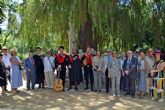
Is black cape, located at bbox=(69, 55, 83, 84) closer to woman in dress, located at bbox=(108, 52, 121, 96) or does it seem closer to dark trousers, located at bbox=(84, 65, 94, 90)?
dark trousers, located at bbox=(84, 65, 94, 90)

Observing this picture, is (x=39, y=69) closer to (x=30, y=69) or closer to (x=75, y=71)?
(x=30, y=69)

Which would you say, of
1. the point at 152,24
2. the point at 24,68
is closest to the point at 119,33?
the point at 152,24

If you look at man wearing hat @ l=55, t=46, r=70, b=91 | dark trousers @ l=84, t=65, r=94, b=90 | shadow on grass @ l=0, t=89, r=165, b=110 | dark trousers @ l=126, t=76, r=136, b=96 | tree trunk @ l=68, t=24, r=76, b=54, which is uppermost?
tree trunk @ l=68, t=24, r=76, b=54

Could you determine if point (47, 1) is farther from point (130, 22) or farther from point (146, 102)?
point (146, 102)

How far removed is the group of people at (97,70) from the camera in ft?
48.8

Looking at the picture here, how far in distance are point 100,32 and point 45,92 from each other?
439 cm

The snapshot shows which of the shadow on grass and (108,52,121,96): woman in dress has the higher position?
(108,52,121,96): woman in dress

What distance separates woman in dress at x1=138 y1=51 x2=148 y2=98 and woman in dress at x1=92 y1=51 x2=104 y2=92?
1.51 m

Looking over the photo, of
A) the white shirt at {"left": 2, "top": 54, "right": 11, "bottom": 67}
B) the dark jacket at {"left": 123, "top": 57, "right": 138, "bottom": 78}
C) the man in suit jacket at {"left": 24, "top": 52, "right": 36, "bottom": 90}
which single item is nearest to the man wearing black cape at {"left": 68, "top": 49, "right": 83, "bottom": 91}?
the man in suit jacket at {"left": 24, "top": 52, "right": 36, "bottom": 90}

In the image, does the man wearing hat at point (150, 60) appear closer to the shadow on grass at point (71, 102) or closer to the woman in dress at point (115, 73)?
the shadow on grass at point (71, 102)

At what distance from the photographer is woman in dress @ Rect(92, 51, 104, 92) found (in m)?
15.8

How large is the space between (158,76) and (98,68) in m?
2.46

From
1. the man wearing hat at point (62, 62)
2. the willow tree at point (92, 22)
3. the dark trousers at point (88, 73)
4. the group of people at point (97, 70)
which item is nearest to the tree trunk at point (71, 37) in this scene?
the willow tree at point (92, 22)

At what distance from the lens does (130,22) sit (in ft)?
62.4
